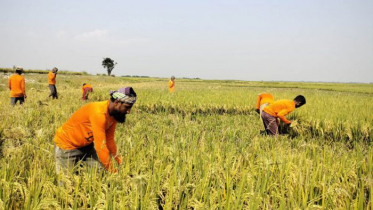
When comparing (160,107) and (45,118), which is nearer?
(45,118)

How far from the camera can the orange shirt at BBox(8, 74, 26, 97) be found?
739cm

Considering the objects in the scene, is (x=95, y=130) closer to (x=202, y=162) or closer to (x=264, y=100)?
(x=202, y=162)

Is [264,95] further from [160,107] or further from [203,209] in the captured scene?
[203,209]

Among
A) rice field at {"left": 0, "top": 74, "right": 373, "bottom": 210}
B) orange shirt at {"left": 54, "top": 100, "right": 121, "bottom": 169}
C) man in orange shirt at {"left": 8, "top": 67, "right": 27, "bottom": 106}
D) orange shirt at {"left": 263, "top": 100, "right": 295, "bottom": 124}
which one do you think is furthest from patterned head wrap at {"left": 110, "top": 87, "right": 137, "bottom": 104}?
man in orange shirt at {"left": 8, "top": 67, "right": 27, "bottom": 106}

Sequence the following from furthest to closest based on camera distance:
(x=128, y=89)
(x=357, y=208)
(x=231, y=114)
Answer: (x=231, y=114)
(x=128, y=89)
(x=357, y=208)

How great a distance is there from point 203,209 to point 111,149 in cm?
174

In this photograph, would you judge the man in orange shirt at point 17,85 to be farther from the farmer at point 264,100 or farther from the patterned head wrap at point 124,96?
the farmer at point 264,100

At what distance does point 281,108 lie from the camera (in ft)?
19.0

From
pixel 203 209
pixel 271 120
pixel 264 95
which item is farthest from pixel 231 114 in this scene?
pixel 203 209

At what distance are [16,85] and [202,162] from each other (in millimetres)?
7869

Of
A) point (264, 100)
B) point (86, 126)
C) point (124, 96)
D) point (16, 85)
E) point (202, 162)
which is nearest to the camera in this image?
point (124, 96)

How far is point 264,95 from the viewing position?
672 centimetres

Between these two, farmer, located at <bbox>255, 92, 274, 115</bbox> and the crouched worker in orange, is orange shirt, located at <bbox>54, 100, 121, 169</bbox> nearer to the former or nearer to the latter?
the crouched worker in orange

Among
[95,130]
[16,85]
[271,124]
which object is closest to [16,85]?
[16,85]
